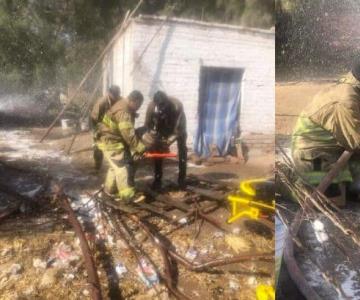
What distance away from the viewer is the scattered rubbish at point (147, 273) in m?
1.10

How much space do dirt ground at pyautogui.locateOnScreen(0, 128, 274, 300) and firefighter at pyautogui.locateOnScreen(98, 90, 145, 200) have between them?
39 millimetres

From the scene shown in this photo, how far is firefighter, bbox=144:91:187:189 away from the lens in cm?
102

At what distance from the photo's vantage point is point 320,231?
5.21 ft

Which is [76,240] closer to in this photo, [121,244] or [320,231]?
[121,244]

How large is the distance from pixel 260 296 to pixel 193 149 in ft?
1.65

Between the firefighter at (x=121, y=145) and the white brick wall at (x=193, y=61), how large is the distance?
4 cm

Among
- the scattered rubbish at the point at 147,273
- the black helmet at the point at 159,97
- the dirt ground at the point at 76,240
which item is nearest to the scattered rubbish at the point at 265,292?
the dirt ground at the point at 76,240

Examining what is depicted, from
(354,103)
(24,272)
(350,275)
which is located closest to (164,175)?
(24,272)

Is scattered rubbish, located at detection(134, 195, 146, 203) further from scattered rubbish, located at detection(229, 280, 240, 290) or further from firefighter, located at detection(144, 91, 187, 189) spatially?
scattered rubbish, located at detection(229, 280, 240, 290)

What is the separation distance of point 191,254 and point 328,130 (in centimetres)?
80

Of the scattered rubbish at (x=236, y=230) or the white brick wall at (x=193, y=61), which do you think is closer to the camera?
the white brick wall at (x=193, y=61)

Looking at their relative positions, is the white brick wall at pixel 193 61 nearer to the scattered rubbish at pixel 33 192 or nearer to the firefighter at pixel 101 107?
the firefighter at pixel 101 107

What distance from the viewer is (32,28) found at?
38.9 inches

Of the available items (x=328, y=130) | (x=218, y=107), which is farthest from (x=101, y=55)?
(x=328, y=130)
